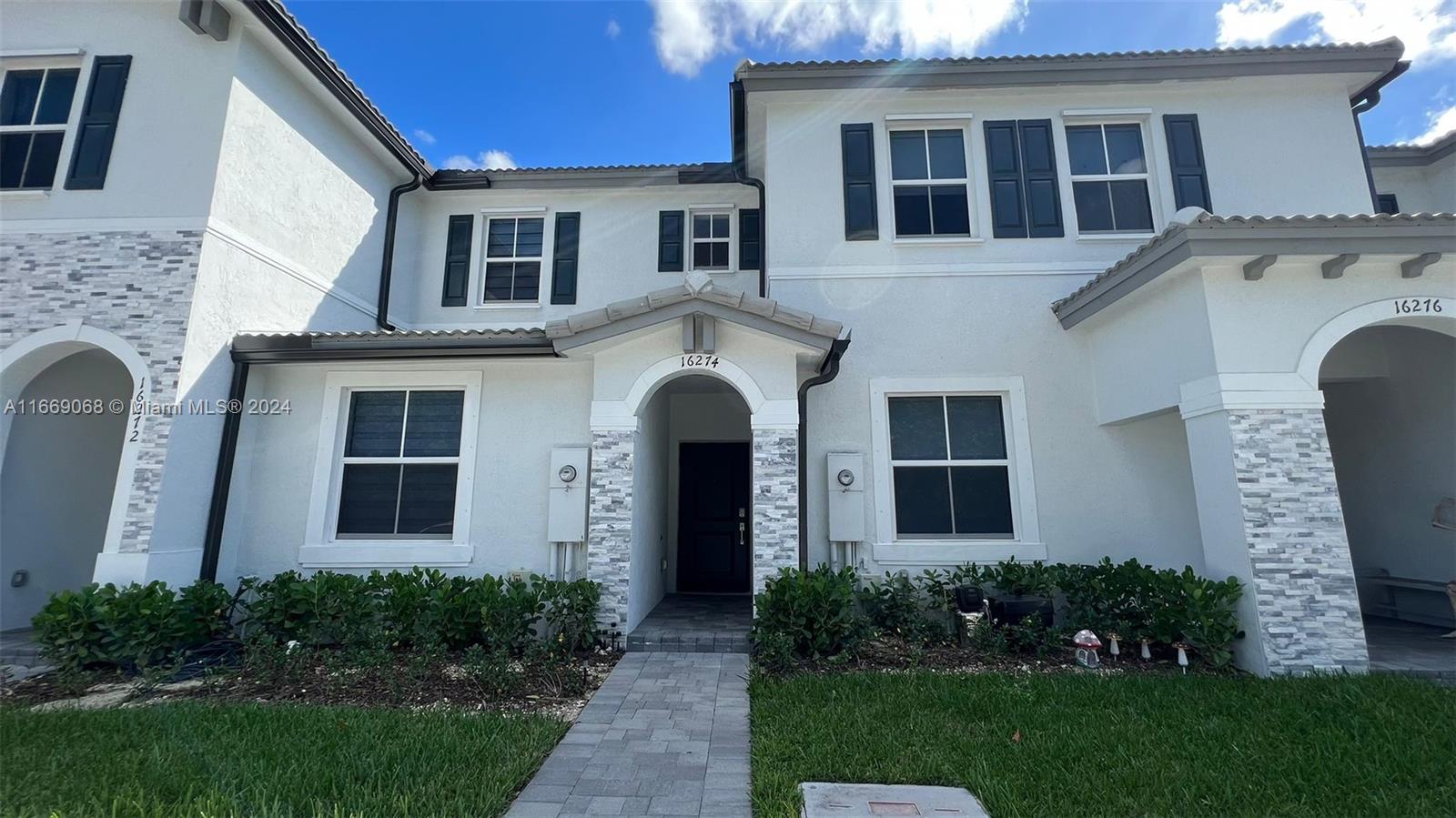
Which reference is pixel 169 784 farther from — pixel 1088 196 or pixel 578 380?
pixel 1088 196

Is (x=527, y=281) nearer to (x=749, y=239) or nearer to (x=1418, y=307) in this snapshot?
(x=749, y=239)

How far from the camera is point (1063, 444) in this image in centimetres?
761

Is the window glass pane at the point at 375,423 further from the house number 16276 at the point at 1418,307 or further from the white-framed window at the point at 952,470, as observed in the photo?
the house number 16276 at the point at 1418,307

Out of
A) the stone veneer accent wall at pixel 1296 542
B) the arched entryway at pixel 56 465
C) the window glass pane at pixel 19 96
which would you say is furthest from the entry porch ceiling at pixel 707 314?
the window glass pane at pixel 19 96

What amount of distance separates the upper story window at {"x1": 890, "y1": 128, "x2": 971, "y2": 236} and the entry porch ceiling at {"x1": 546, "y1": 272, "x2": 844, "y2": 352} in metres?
2.91

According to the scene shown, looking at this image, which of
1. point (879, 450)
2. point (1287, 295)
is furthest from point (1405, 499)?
point (879, 450)

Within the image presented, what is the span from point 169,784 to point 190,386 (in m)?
4.96

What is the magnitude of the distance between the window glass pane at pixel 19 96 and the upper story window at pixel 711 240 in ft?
29.1

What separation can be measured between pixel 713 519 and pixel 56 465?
8.88 m

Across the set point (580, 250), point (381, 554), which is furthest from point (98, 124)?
point (381, 554)

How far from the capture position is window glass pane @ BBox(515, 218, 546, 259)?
11.0 meters

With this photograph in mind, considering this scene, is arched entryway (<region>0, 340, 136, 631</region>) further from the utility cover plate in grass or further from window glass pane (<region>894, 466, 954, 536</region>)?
window glass pane (<region>894, 466, 954, 536</region>)

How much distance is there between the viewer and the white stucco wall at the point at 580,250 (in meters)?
10.6

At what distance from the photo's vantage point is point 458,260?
10922 mm
